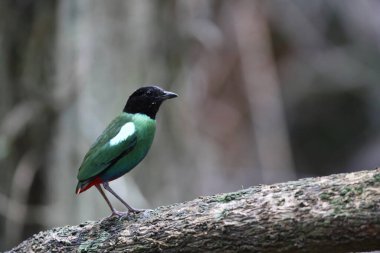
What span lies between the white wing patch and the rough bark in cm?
54

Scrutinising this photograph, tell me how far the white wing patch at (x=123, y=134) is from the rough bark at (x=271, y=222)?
A: 54 cm

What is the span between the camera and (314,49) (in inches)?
516

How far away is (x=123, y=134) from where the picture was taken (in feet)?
14.1

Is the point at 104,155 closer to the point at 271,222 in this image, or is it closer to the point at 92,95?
the point at 271,222

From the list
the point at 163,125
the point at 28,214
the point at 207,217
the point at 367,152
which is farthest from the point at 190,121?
the point at 207,217

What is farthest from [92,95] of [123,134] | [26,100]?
[123,134]

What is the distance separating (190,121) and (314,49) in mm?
4938

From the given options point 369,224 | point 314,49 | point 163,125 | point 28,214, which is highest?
point 314,49

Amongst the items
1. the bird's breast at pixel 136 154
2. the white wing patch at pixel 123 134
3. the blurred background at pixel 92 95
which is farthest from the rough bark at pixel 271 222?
the blurred background at pixel 92 95

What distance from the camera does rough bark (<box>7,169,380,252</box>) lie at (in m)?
3.07

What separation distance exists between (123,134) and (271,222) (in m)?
1.32

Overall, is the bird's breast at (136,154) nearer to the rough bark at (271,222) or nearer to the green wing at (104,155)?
the green wing at (104,155)

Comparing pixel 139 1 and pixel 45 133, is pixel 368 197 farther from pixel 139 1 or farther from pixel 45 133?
pixel 139 1

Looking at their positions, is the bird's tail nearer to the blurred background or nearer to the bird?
the bird
